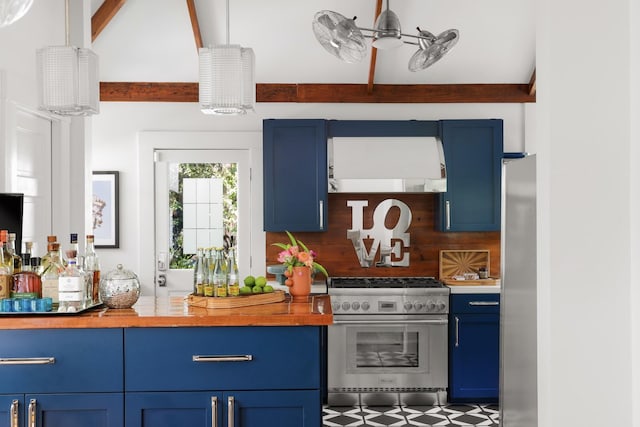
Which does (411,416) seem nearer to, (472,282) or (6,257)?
(472,282)

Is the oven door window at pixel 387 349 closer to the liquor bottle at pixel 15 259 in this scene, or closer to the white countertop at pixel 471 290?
the white countertop at pixel 471 290

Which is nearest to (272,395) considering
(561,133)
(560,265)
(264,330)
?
(264,330)

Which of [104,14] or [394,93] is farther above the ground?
[104,14]

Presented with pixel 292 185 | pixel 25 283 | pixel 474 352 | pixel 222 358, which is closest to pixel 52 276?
pixel 25 283

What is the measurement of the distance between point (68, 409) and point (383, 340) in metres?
2.98

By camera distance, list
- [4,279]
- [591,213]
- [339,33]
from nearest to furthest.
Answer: [591,213]
[4,279]
[339,33]

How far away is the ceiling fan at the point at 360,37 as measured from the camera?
3.24 m

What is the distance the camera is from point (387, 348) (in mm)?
5289

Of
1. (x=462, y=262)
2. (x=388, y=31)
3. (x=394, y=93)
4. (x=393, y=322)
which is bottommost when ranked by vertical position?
(x=393, y=322)

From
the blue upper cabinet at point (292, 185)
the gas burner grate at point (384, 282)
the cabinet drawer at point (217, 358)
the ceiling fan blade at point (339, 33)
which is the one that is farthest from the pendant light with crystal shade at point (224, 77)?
the gas burner grate at point (384, 282)

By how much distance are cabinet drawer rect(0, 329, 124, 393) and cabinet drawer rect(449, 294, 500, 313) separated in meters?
3.15

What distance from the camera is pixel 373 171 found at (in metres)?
5.47

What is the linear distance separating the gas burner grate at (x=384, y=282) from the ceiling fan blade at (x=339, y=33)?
2409 mm

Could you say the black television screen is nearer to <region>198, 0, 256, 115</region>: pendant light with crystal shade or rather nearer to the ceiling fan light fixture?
<region>198, 0, 256, 115</region>: pendant light with crystal shade
